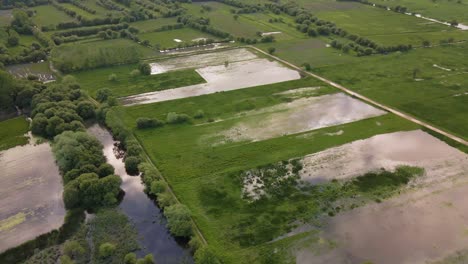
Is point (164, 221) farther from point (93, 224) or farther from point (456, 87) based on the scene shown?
point (456, 87)

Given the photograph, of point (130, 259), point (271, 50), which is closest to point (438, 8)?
point (271, 50)

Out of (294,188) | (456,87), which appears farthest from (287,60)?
(294,188)

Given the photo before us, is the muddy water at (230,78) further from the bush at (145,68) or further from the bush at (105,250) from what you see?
the bush at (105,250)

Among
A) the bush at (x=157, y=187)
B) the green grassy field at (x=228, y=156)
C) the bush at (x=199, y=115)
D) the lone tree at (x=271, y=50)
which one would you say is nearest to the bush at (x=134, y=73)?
the green grassy field at (x=228, y=156)

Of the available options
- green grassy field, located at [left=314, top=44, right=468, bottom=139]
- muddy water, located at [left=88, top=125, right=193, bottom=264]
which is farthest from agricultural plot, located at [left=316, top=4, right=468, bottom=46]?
muddy water, located at [left=88, top=125, right=193, bottom=264]

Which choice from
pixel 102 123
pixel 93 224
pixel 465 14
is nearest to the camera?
pixel 93 224

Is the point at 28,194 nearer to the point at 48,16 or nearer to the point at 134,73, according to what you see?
the point at 134,73
